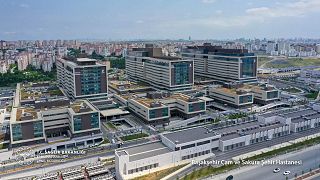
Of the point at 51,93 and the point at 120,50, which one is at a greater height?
Result: the point at 120,50

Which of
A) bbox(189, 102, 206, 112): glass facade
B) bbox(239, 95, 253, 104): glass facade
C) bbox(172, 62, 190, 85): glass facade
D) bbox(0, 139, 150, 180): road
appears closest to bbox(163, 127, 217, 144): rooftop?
bbox(0, 139, 150, 180): road

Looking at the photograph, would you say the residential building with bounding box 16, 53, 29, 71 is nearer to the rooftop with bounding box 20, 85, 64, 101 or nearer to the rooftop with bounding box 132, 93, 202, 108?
the rooftop with bounding box 20, 85, 64, 101

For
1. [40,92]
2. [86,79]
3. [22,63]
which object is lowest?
[40,92]

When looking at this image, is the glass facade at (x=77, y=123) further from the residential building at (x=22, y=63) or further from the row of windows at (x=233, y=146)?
the residential building at (x=22, y=63)

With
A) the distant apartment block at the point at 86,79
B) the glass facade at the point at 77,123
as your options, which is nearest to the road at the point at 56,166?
the glass facade at the point at 77,123

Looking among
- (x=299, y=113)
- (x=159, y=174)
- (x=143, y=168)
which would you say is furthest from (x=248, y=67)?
(x=143, y=168)

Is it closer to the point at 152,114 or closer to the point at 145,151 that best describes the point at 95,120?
the point at 152,114

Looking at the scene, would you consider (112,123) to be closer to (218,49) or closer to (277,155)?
(277,155)

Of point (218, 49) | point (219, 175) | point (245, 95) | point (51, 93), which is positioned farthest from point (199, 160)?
point (218, 49)
